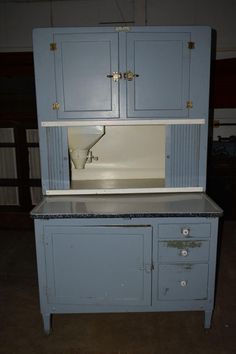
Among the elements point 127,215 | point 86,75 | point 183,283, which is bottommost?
point 183,283

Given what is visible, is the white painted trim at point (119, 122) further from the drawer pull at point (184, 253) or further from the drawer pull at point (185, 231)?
the drawer pull at point (184, 253)

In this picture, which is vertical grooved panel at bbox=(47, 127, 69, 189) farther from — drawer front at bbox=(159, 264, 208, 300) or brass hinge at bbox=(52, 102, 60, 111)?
drawer front at bbox=(159, 264, 208, 300)

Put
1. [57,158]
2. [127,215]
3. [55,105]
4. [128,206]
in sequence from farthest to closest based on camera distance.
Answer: [57,158], [55,105], [128,206], [127,215]

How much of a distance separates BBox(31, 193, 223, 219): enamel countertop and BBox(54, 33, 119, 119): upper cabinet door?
570 millimetres

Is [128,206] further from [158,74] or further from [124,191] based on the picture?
[158,74]

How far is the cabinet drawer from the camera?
6.24ft

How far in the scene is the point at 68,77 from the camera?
82.3 inches

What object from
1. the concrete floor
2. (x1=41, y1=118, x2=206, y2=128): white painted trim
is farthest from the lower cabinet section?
(x1=41, y1=118, x2=206, y2=128): white painted trim

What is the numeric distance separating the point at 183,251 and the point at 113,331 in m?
0.73

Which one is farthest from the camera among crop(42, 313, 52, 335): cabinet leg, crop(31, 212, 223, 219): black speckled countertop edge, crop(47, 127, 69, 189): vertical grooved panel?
crop(47, 127, 69, 189): vertical grooved panel

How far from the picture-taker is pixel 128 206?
6.59 feet

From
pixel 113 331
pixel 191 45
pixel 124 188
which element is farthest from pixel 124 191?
→ pixel 191 45

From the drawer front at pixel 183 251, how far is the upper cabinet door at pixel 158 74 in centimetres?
84

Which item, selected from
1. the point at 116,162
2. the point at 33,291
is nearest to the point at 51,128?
the point at 116,162
